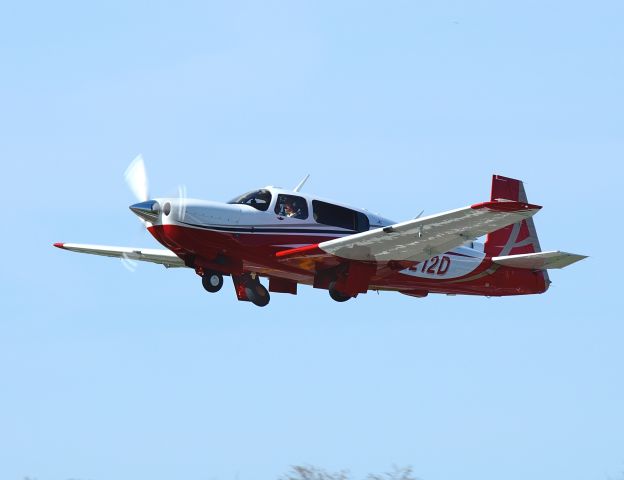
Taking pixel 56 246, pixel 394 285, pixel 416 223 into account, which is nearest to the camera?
pixel 416 223

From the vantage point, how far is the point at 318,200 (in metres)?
26.5

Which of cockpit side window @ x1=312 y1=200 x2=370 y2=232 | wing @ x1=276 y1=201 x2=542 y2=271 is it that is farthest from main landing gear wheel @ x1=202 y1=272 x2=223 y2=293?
cockpit side window @ x1=312 y1=200 x2=370 y2=232

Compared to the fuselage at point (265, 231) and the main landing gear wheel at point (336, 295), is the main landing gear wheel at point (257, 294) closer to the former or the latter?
the fuselage at point (265, 231)

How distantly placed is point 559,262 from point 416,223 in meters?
4.75

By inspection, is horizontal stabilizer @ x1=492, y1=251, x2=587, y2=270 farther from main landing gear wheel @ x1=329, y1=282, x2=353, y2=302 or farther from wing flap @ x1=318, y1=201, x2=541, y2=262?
main landing gear wheel @ x1=329, y1=282, x2=353, y2=302

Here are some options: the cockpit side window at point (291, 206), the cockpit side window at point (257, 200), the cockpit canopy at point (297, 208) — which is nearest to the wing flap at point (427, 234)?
the cockpit canopy at point (297, 208)

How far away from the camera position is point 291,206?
2614cm

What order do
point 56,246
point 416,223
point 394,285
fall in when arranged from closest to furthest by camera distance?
point 416,223, point 394,285, point 56,246

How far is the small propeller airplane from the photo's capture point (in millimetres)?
25141

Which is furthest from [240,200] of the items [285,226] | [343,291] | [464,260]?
[464,260]

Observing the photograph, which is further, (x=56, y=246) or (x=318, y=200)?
(x=56, y=246)

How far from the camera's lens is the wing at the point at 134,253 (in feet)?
95.6

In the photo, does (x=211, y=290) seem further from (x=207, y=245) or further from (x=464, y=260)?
(x=464, y=260)

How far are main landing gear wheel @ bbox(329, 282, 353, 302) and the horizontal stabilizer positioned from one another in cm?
399
